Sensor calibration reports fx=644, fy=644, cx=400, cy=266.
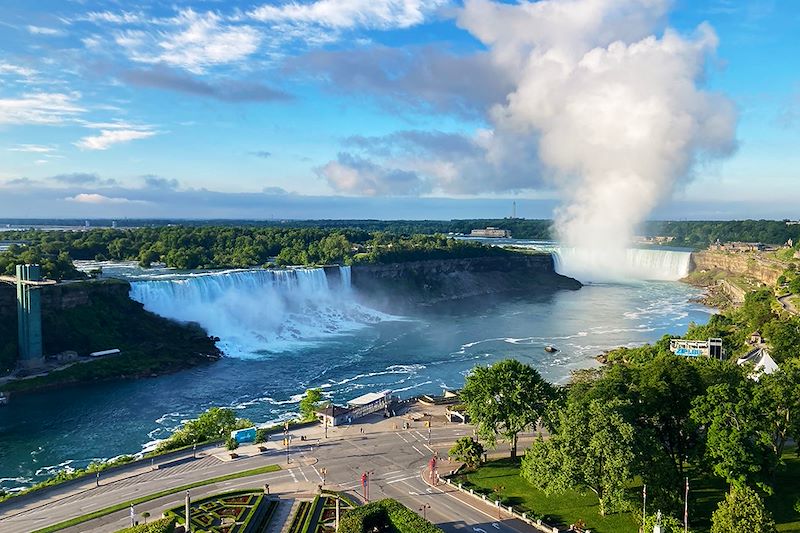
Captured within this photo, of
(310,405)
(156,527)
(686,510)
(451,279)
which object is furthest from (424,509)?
(451,279)

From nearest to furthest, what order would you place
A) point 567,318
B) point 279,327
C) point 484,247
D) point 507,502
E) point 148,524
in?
point 148,524
point 507,502
point 279,327
point 567,318
point 484,247

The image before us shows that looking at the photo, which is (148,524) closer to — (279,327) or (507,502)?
(507,502)

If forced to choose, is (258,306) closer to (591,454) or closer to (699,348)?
(699,348)

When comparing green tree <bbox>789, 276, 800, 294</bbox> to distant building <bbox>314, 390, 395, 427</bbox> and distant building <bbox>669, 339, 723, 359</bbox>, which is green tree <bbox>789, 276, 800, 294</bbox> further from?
distant building <bbox>314, 390, 395, 427</bbox>

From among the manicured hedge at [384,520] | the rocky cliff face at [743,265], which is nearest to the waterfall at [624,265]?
the rocky cliff face at [743,265]

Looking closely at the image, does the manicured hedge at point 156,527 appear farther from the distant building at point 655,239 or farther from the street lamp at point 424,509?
the distant building at point 655,239

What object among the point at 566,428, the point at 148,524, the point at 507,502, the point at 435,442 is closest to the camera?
the point at 148,524

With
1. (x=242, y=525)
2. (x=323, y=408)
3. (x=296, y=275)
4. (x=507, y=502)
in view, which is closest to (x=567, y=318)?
(x=296, y=275)
